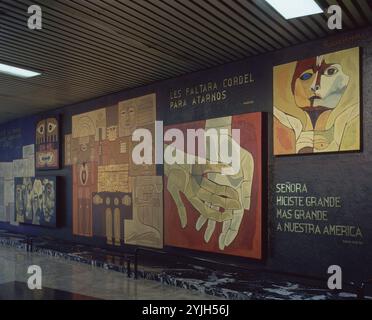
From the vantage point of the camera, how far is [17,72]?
6.21m

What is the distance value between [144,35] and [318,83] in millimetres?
2374

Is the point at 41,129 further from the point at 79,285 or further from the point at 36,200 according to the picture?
the point at 79,285

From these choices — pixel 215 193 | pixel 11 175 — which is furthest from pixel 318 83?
pixel 11 175

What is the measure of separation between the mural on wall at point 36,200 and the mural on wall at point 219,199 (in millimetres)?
3989

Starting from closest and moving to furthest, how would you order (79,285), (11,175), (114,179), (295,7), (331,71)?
(295,7) < (331,71) < (79,285) < (114,179) < (11,175)

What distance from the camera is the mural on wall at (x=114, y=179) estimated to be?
7016mm

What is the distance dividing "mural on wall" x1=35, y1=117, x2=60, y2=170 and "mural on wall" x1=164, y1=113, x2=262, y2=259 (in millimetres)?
3854

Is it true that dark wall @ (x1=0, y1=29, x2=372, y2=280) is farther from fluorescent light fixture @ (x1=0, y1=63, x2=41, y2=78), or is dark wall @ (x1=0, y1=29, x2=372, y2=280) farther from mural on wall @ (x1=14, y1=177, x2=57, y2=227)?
mural on wall @ (x1=14, y1=177, x2=57, y2=227)

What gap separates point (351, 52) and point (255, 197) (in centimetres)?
232

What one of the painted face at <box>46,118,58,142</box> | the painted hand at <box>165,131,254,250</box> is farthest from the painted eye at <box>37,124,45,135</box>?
the painted hand at <box>165,131,254,250</box>

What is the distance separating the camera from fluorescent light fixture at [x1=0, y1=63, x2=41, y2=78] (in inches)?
235

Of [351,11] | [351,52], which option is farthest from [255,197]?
[351,11]

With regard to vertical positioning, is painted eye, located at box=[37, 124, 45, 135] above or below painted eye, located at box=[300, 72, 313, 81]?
below

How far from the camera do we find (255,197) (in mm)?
5379
